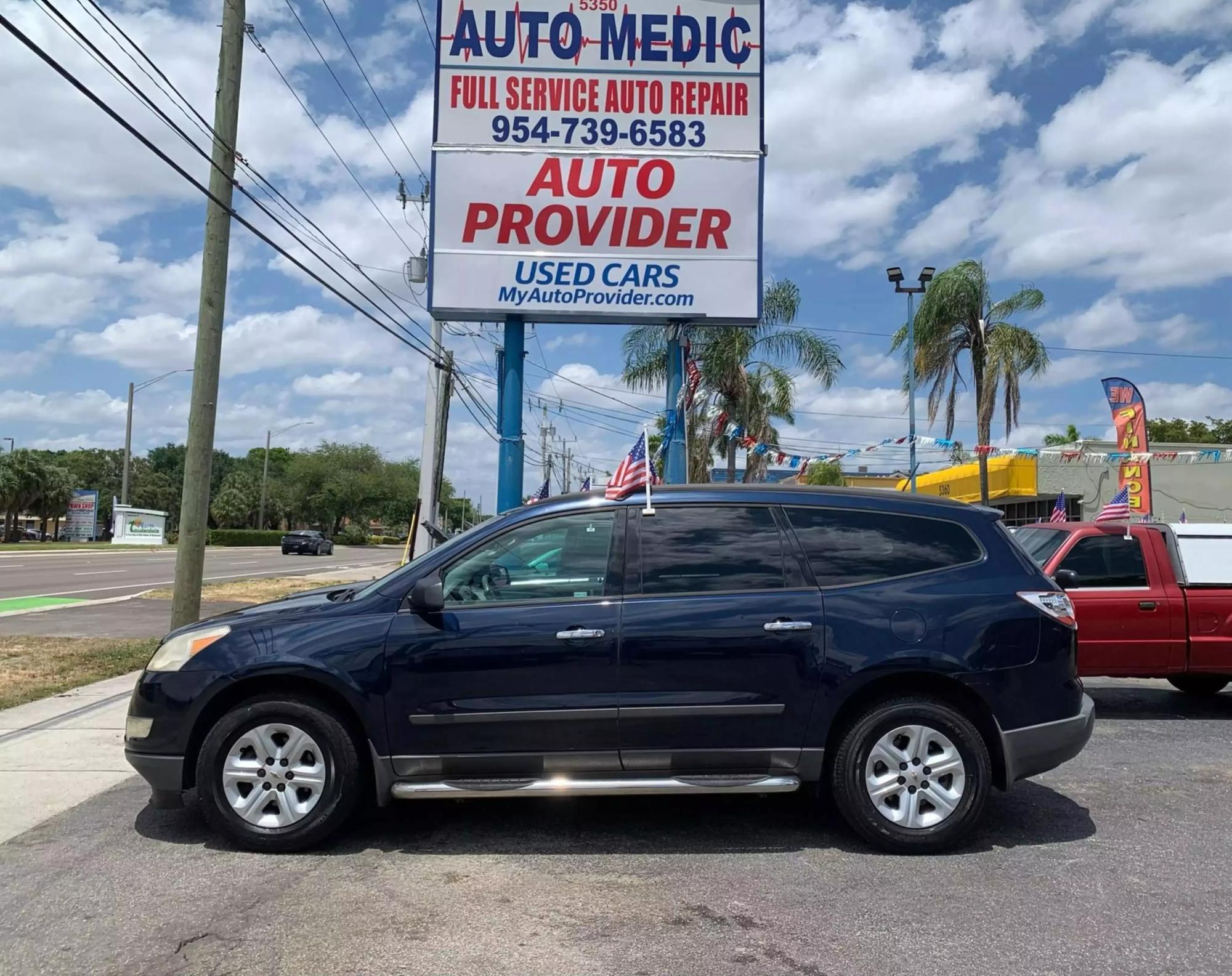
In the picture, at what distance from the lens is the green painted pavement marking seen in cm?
1739

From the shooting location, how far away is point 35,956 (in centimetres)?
390

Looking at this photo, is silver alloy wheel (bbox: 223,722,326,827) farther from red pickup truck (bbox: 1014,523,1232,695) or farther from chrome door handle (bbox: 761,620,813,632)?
red pickup truck (bbox: 1014,523,1232,695)

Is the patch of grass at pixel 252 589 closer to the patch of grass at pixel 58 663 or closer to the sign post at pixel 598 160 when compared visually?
the patch of grass at pixel 58 663

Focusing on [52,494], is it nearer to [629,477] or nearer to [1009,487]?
[1009,487]

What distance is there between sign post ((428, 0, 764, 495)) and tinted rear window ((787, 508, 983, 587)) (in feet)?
26.3

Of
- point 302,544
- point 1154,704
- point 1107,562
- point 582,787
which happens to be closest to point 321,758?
point 582,787

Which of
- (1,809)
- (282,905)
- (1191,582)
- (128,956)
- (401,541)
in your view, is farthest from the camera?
(401,541)

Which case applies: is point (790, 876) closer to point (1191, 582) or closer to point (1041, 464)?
point (1191, 582)

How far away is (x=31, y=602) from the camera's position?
60.8 feet

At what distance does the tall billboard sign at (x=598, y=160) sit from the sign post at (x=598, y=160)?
2cm

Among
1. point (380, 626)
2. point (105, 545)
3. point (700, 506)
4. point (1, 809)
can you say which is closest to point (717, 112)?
point (700, 506)

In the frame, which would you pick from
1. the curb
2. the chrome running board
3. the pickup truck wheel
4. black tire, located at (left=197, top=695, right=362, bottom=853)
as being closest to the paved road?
the curb

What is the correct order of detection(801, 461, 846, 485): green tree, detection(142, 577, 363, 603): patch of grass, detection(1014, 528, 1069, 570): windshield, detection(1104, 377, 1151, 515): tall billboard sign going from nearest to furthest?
→ detection(1014, 528, 1069, 570): windshield, detection(1104, 377, 1151, 515): tall billboard sign, detection(142, 577, 363, 603): patch of grass, detection(801, 461, 846, 485): green tree

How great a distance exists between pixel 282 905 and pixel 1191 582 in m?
7.64
